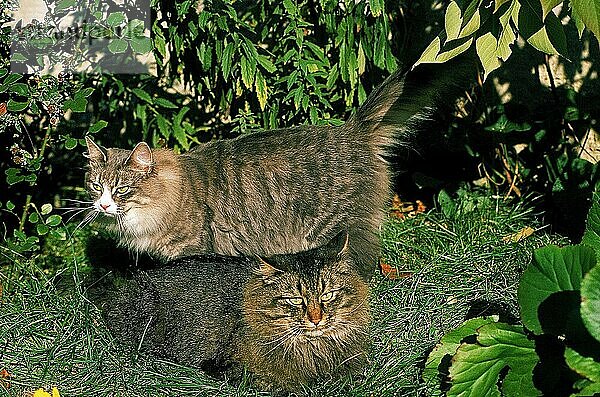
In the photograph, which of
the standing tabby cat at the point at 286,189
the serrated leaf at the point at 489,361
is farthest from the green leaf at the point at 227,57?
the serrated leaf at the point at 489,361

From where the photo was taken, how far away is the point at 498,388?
3.16 meters

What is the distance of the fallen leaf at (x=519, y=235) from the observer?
4752 mm

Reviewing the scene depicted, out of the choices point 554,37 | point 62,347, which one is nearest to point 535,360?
point 554,37

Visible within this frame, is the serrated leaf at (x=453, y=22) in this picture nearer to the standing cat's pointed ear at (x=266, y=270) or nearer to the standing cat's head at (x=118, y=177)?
the standing cat's pointed ear at (x=266, y=270)

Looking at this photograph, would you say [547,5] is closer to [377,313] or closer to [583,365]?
[583,365]

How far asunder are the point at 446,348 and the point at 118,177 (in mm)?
1812

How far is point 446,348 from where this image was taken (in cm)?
340

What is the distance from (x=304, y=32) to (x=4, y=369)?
2.51 meters

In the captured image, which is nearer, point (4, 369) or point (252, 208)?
point (4, 369)

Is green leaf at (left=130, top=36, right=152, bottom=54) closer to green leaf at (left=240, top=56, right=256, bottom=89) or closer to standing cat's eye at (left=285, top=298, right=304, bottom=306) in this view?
green leaf at (left=240, top=56, right=256, bottom=89)

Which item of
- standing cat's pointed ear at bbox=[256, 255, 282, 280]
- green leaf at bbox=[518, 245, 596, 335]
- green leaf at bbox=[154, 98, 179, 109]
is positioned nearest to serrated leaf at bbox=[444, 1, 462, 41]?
green leaf at bbox=[518, 245, 596, 335]

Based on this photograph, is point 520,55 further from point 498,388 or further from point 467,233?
point 498,388

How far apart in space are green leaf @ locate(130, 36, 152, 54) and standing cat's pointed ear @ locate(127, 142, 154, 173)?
27.8 inches

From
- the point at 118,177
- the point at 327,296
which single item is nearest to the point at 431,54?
the point at 327,296
